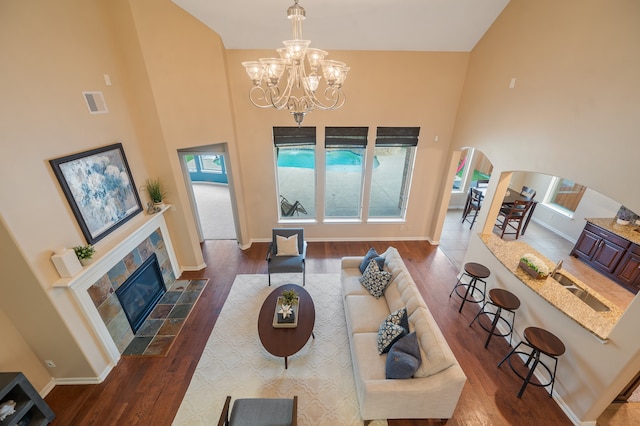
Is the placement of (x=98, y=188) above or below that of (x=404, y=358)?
above

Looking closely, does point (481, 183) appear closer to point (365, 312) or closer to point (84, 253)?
point (365, 312)

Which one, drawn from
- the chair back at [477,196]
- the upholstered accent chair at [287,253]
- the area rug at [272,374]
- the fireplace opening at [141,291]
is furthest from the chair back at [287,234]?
the chair back at [477,196]

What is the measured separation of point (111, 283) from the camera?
3.81 meters

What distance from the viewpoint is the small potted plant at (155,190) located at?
470cm

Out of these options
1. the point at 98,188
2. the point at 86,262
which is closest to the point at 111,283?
the point at 86,262

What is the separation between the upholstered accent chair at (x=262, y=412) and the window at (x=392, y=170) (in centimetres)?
496

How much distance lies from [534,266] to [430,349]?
7.64 ft

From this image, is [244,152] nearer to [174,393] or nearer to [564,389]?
[174,393]

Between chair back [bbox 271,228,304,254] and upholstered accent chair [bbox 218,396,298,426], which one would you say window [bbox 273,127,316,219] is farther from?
upholstered accent chair [bbox 218,396,298,426]

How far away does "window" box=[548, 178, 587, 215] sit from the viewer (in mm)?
7148

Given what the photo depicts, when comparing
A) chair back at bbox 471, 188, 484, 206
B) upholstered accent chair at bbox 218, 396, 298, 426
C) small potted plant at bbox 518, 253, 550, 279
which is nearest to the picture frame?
upholstered accent chair at bbox 218, 396, 298, 426

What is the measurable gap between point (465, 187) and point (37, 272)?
1046 centimetres

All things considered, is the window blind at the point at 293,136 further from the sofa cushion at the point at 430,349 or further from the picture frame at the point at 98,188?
the sofa cushion at the point at 430,349

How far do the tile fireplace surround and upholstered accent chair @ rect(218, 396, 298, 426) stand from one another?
227cm
